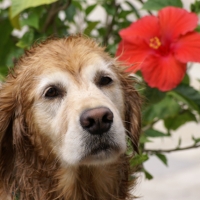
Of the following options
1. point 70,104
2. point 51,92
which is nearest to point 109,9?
point 51,92

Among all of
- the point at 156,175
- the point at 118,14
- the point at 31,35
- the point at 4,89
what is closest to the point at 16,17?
the point at 31,35

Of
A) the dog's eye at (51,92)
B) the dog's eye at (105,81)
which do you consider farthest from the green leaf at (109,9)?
the dog's eye at (51,92)

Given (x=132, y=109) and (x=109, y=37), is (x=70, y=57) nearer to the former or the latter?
(x=132, y=109)

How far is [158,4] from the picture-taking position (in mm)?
3096

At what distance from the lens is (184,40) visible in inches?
118

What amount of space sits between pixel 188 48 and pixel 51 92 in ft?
2.24

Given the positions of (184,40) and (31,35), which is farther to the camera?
(31,35)

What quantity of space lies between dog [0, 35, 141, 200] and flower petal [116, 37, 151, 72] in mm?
104

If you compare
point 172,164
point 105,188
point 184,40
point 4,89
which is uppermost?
point 4,89

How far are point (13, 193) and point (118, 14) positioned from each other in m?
1.28

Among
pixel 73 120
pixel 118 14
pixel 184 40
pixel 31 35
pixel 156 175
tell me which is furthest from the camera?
pixel 156 175

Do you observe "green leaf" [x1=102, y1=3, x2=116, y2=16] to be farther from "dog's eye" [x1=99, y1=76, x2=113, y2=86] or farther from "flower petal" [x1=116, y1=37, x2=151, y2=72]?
"dog's eye" [x1=99, y1=76, x2=113, y2=86]

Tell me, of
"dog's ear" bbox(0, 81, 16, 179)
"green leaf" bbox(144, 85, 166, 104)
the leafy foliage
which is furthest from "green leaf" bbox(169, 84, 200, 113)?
"dog's ear" bbox(0, 81, 16, 179)

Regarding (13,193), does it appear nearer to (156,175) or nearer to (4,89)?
(4,89)
